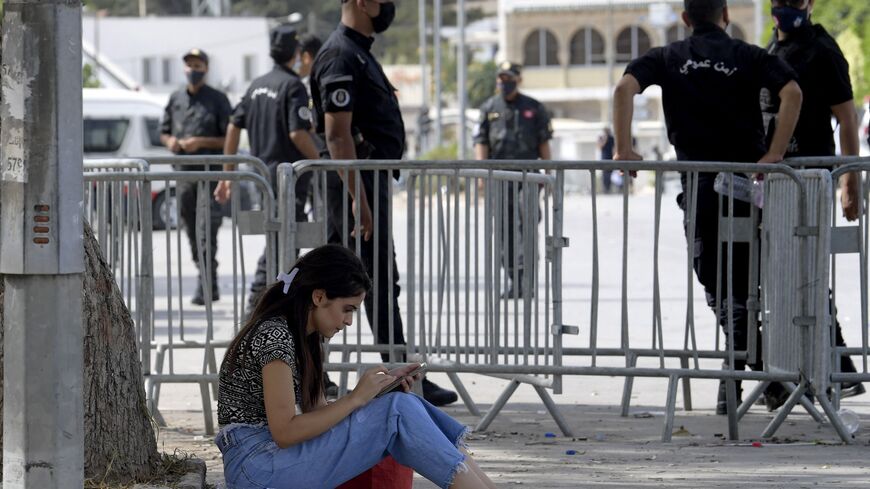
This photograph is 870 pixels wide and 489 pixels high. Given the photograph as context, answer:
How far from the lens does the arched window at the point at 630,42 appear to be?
329ft

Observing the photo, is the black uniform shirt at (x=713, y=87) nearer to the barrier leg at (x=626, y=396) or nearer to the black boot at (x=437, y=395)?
the barrier leg at (x=626, y=396)

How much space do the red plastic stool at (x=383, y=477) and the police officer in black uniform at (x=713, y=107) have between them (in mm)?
2620

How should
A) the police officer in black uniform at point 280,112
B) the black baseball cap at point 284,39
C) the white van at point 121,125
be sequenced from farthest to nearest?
1. the white van at point 121,125
2. the black baseball cap at point 284,39
3. the police officer in black uniform at point 280,112

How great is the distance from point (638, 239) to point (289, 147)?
10.9 m

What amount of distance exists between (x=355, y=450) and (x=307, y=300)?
1.51 ft

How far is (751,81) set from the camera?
7172mm

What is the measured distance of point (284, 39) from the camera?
10125 mm

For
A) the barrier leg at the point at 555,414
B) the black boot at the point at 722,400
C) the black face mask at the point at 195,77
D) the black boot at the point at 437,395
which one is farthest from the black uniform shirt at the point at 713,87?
the black face mask at the point at 195,77

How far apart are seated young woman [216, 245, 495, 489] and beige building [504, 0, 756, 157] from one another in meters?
92.0

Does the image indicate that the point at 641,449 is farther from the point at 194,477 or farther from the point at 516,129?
the point at 516,129

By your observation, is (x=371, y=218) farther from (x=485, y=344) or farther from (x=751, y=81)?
(x=751, y=81)

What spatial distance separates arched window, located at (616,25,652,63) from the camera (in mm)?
100312

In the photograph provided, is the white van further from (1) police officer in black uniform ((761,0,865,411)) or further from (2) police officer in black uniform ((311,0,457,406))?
(1) police officer in black uniform ((761,0,865,411))

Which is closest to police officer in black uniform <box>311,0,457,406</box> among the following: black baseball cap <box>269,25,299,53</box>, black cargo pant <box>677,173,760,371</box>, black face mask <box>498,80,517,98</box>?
black cargo pant <box>677,173,760,371</box>
